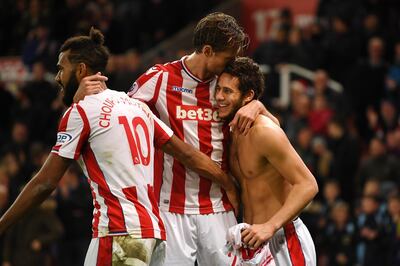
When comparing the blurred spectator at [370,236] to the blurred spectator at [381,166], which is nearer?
the blurred spectator at [370,236]

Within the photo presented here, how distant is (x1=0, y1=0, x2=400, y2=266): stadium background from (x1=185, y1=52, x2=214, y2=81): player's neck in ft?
16.0

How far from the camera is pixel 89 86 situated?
5.98 metres

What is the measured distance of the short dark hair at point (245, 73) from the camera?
6625 mm

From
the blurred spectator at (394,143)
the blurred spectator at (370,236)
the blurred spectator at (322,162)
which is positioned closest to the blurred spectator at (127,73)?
the blurred spectator at (322,162)

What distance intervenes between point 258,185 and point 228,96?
0.62m

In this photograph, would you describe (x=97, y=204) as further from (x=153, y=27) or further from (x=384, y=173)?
(x=153, y=27)

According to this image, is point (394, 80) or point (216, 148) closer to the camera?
point (216, 148)

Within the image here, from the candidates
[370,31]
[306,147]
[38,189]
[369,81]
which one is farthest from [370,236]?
[38,189]

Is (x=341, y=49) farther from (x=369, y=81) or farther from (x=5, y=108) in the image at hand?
(x=5, y=108)

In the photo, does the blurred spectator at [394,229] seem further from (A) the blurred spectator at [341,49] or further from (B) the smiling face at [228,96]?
(B) the smiling face at [228,96]

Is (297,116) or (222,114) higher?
(222,114)

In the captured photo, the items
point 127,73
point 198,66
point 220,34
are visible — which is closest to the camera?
point 220,34

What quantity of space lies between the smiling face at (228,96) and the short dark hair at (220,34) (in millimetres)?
206

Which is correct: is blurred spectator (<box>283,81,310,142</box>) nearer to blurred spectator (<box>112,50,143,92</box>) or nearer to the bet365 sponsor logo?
blurred spectator (<box>112,50,143,92</box>)
